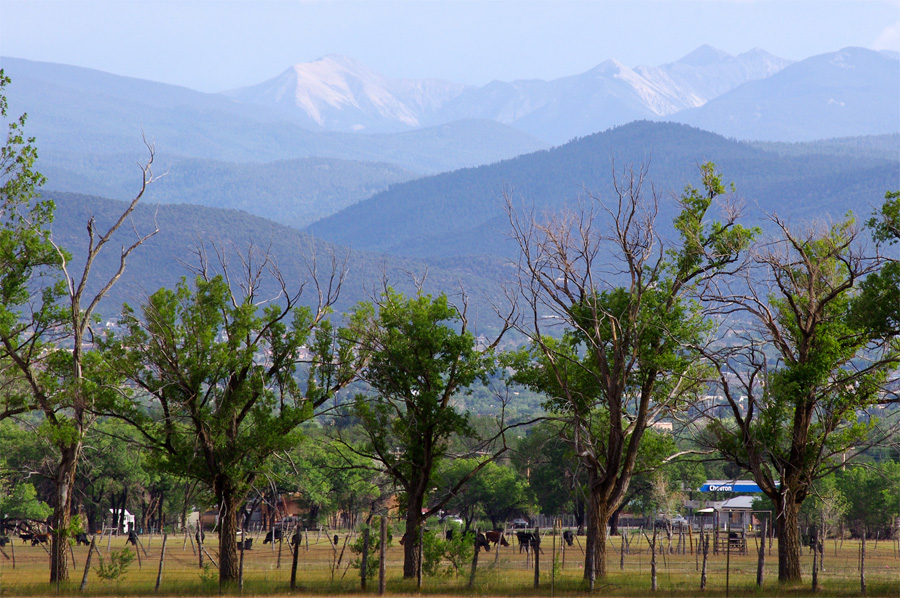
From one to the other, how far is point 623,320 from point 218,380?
13737 millimetres

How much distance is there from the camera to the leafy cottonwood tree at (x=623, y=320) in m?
32.4

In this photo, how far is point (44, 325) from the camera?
110 ft

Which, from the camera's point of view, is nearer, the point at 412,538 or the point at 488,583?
the point at 488,583

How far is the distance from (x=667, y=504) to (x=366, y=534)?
58.4 meters

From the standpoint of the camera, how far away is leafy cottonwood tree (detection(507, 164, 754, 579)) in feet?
106

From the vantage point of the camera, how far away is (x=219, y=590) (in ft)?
103

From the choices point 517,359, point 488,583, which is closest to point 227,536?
point 488,583

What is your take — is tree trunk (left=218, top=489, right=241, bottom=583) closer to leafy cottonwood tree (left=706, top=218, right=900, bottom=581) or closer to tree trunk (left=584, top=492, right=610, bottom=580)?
tree trunk (left=584, top=492, right=610, bottom=580)

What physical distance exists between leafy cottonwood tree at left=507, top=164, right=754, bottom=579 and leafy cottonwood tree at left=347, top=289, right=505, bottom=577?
2629 mm

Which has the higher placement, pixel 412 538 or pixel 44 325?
pixel 44 325

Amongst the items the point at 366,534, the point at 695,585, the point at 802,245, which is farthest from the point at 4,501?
the point at 802,245

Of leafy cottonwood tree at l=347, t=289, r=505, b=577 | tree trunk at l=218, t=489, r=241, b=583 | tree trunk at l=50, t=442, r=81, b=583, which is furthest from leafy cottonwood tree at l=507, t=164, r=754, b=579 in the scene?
tree trunk at l=50, t=442, r=81, b=583

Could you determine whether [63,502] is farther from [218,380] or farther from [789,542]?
[789,542]

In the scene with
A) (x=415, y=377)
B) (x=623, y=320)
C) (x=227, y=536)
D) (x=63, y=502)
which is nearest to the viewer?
(x=63, y=502)
